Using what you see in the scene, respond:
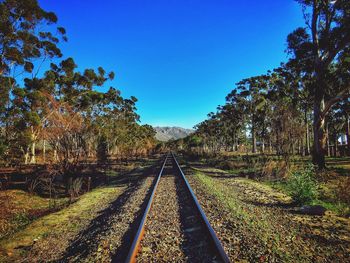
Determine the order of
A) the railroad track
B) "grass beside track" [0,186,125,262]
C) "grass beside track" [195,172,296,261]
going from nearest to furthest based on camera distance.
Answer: the railroad track < "grass beside track" [195,172,296,261] < "grass beside track" [0,186,125,262]

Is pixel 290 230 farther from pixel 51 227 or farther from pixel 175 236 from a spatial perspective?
pixel 51 227

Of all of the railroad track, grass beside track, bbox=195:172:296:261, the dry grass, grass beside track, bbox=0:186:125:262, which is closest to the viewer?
the railroad track

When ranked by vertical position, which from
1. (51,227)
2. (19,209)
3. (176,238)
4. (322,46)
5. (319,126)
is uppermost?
(322,46)

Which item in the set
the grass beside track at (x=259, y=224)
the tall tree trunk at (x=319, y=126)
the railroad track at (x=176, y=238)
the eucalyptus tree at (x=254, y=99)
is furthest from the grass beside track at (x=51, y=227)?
the eucalyptus tree at (x=254, y=99)

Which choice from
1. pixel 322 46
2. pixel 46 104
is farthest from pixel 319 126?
pixel 46 104

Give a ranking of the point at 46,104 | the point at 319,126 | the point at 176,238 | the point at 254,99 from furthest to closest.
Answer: the point at 254,99 < the point at 46,104 < the point at 319,126 < the point at 176,238

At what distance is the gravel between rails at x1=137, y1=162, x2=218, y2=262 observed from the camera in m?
4.23

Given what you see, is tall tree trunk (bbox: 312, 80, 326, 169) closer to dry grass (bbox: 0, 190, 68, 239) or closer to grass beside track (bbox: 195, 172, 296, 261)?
grass beside track (bbox: 195, 172, 296, 261)

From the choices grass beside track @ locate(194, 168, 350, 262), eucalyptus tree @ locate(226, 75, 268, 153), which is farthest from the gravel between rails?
eucalyptus tree @ locate(226, 75, 268, 153)

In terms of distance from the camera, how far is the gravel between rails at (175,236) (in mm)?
4230

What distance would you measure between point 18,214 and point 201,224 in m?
8.04

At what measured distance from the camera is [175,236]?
16.9 ft

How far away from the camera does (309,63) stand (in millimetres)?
17344

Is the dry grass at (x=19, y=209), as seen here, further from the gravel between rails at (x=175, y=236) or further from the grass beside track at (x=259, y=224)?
the grass beside track at (x=259, y=224)
